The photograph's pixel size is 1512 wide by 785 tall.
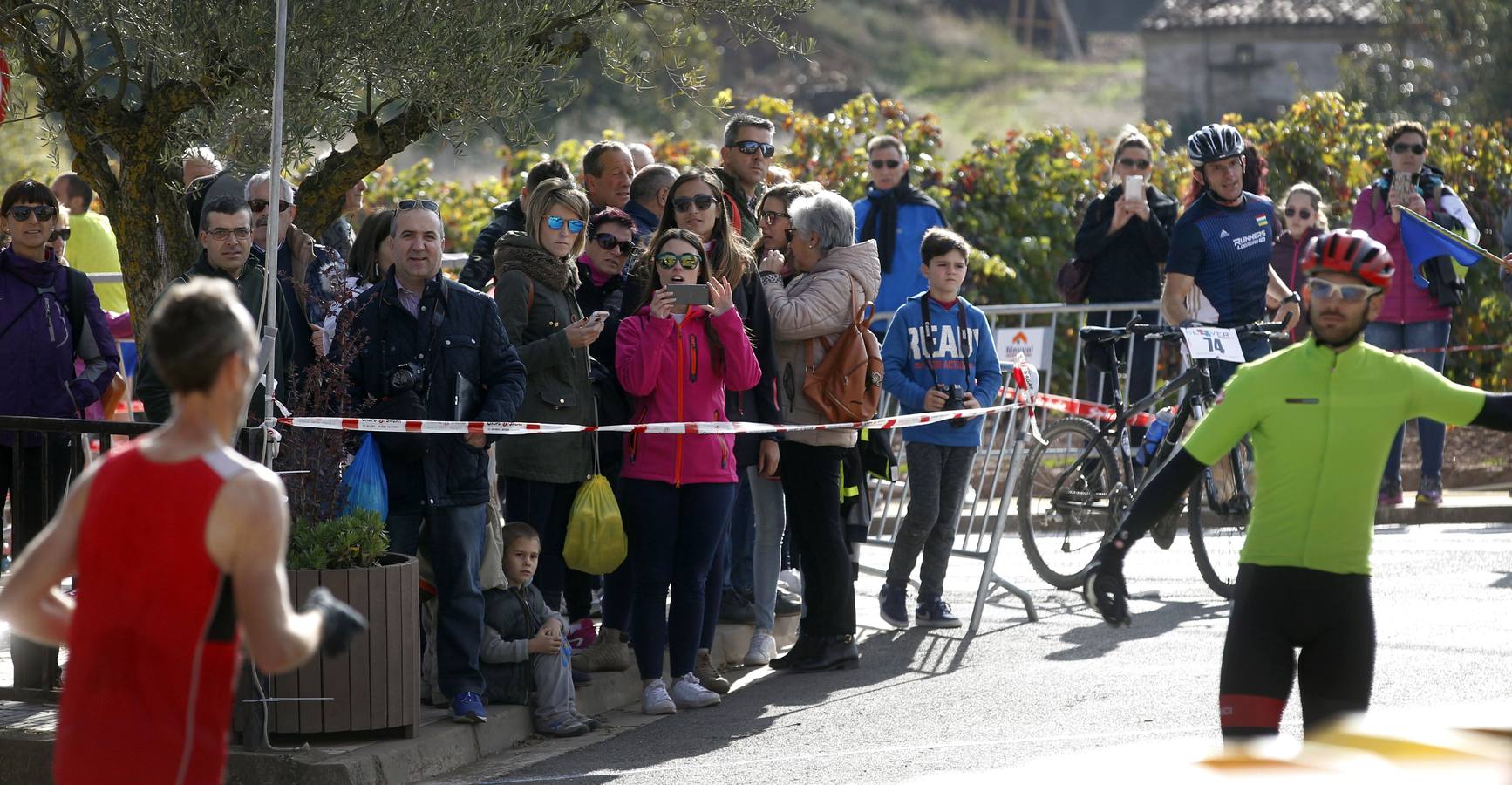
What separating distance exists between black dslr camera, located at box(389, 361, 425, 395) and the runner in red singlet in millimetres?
3425

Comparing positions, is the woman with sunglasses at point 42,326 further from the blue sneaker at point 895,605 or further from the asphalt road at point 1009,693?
the blue sneaker at point 895,605

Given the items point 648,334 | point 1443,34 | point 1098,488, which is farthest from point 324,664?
point 1443,34

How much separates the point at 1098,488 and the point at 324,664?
16.0ft

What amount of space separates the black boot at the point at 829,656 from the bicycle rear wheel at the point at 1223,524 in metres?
2.08

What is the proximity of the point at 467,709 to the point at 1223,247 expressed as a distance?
501 centimetres

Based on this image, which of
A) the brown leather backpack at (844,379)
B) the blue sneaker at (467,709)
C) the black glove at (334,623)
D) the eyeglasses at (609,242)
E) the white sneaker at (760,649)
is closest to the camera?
the black glove at (334,623)

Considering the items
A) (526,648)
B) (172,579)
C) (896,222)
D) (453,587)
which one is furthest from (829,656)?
(172,579)

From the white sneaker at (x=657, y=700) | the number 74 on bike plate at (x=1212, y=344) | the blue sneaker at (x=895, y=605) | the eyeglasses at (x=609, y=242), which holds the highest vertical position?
the eyeglasses at (x=609, y=242)

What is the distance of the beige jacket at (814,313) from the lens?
863 centimetres

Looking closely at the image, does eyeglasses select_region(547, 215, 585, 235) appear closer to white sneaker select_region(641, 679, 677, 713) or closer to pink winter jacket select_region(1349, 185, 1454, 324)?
white sneaker select_region(641, 679, 677, 713)

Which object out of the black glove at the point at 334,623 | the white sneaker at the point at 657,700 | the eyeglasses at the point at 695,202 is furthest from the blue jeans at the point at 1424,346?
the black glove at the point at 334,623

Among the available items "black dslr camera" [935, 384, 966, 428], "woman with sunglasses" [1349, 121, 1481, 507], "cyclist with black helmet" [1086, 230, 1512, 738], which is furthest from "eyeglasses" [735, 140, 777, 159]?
"woman with sunglasses" [1349, 121, 1481, 507]

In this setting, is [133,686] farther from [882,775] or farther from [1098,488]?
[1098,488]

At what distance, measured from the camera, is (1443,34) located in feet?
144
